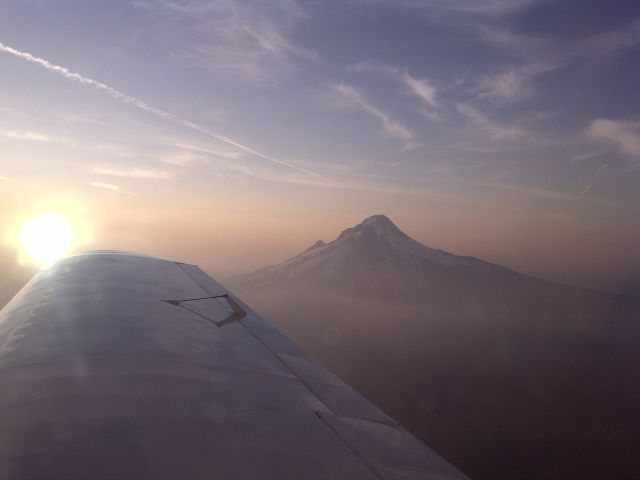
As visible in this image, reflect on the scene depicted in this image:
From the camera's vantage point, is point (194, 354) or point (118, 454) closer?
point (118, 454)

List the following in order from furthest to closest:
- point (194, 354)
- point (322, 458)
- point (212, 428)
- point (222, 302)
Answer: point (222, 302) < point (194, 354) < point (212, 428) < point (322, 458)

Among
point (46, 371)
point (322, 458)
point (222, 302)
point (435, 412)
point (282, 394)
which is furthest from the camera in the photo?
point (435, 412)

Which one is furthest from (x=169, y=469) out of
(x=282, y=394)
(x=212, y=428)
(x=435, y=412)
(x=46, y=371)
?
(x=435, y=412)

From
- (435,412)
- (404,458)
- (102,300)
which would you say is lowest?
(435,412)

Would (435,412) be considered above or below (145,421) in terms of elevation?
below

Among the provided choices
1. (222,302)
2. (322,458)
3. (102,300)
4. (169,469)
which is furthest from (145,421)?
(222,302)

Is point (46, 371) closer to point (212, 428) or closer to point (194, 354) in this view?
point (194, 354)
